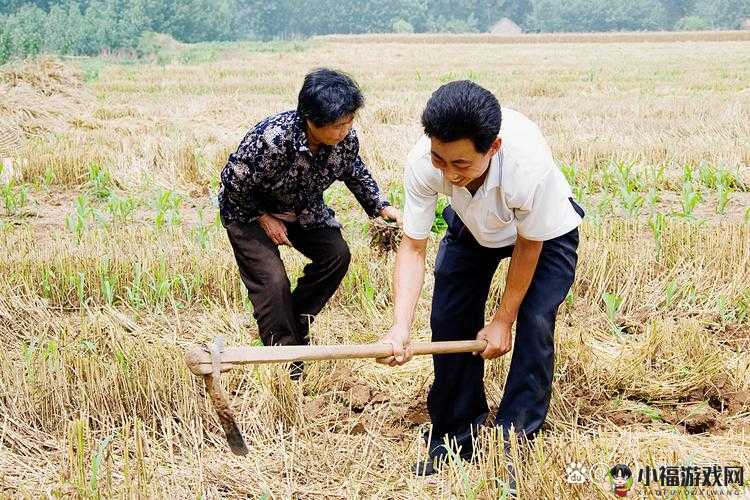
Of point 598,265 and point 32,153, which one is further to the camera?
point 32,153

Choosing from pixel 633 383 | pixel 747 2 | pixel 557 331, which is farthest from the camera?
pixel 747 2

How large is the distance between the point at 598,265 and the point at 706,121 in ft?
21.6

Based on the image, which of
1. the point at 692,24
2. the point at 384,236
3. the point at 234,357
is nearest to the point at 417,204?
the point at 234,357

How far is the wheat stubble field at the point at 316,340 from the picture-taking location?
282cm

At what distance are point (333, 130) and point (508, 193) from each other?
0.94m

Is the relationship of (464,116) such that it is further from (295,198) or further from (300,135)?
(295,198)

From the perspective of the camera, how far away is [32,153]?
8070mm

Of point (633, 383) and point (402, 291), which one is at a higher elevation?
point (402, 291)

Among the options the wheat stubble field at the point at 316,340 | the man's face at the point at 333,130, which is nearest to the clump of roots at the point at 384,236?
the wheat stubble field at the point at 316,340

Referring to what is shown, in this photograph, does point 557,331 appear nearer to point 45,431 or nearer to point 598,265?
point 598,265

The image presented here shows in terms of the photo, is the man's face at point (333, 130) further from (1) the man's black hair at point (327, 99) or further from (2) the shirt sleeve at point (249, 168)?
(2) the shirt sleeve at point (249, 168)

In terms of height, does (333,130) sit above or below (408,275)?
above

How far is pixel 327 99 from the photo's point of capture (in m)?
3.18

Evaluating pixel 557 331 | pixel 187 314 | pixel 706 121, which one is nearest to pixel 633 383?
pixel 557 331
